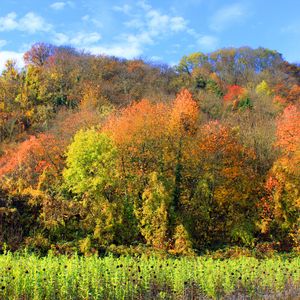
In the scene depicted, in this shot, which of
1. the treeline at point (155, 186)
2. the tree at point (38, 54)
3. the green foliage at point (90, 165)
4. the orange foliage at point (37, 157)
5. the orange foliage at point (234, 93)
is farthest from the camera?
the tree at point (38, 54)

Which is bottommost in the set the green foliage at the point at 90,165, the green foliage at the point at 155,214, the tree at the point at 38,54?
the green foliage at the point at 155,214

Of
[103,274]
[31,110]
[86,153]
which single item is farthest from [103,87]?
[103,274]

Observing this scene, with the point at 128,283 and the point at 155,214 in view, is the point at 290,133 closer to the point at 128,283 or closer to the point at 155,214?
the point at 155,214

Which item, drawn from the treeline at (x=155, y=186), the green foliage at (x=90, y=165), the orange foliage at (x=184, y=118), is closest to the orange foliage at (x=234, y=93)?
the treeline at (x=155, y=186)

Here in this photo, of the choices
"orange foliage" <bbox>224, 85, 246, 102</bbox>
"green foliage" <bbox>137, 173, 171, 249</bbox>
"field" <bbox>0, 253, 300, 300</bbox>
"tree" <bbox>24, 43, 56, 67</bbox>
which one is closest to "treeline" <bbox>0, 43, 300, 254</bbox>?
"green foliage" <bbox>137, 173, 171, 249</bbox>

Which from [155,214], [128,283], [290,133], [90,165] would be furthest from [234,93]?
[128,283]

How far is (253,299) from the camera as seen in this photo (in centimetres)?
816

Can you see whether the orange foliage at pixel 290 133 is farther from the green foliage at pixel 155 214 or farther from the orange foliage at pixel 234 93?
the orange foliage at pixel 234 93

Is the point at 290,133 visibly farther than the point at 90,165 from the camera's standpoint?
Yes

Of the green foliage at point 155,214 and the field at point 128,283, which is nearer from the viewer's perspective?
the field at point 128,283

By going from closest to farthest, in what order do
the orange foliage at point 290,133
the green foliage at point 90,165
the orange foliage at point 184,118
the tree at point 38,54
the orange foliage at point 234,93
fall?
the green foliage at point 90,165 < the orange foliage at point 290,133 < the orange foliage at point 184,118 < the orange foliage at point 234,93 < the tree at point 38,54

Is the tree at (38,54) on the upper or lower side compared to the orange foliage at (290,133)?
upper

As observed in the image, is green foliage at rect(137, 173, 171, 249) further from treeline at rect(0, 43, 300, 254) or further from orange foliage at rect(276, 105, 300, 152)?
orange foliage at rect(276, 105, 300, 152)

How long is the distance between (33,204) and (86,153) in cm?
418
